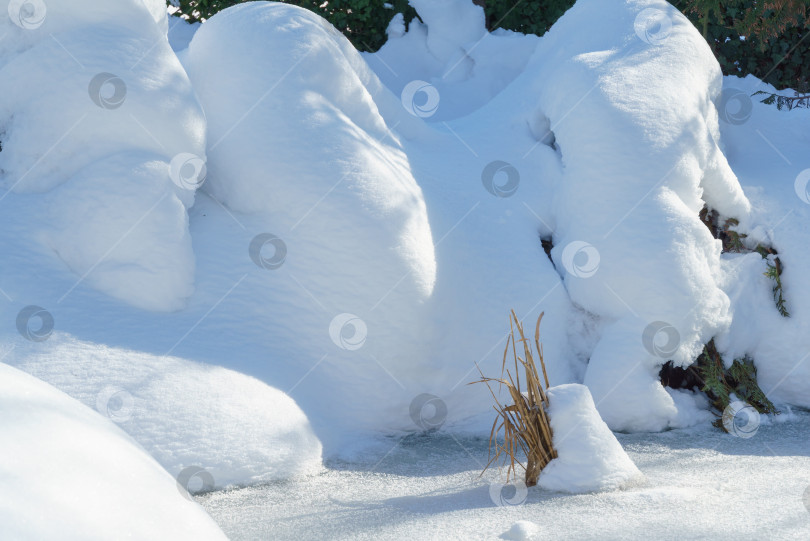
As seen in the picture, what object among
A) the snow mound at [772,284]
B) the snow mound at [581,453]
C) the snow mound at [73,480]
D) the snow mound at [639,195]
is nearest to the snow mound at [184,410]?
the snow mound at [581,453]

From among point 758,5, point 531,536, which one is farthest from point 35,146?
point 758,5

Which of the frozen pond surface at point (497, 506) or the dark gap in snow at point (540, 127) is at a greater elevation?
the dark gap in snow at point (540, 127)

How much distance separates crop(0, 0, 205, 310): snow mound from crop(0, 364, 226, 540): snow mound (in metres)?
1.64

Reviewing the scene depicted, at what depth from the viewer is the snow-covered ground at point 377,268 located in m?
2.83

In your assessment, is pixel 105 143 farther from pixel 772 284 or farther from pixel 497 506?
pixel 772 284

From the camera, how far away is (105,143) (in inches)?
134

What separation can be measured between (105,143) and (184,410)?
1315mm

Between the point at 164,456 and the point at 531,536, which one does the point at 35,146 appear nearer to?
the point at 164,456

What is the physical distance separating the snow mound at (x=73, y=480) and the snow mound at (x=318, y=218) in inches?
68.6

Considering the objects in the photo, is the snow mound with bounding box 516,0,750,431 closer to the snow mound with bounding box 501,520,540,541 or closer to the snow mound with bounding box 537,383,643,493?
the snow mound with bounding box 537,383,643,493

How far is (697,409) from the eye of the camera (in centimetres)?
399

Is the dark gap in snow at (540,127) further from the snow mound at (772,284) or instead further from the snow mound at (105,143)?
the snow mound at (105,143)

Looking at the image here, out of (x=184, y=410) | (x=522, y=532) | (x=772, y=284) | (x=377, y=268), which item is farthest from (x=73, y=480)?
(x=772, y=284)

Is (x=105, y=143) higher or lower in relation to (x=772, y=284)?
lower
